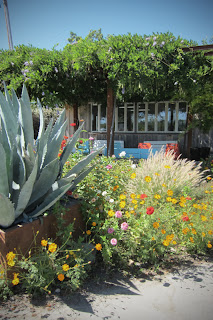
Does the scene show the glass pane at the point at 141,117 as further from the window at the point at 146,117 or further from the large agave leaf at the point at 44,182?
the large agave leaf at the point at 44,182

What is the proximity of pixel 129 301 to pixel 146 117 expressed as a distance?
11.3m

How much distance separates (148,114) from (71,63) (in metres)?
6.54

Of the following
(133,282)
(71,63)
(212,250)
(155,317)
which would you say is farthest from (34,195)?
(71,63)

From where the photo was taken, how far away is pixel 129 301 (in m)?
1.75

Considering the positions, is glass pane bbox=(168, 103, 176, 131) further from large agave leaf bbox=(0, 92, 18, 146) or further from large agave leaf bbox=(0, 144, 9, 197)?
large agave leaf bbox=(0, 144, 9, 197)

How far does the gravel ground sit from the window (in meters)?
10.6

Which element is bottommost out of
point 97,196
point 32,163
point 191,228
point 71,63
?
point 191,228

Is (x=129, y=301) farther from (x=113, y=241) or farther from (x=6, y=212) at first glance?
(x=6, y=212)

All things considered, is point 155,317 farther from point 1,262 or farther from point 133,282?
point 1,262

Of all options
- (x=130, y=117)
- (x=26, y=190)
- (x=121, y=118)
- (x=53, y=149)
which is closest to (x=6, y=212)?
(x=26, y=190)

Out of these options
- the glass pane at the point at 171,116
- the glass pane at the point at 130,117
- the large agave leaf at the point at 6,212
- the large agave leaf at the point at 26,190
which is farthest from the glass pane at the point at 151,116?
the large agave leaf at the point at 6,212

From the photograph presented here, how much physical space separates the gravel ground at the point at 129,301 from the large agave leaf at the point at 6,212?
56cm

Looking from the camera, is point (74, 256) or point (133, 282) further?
point (133, 282)

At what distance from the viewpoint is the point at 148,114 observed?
1241cm
